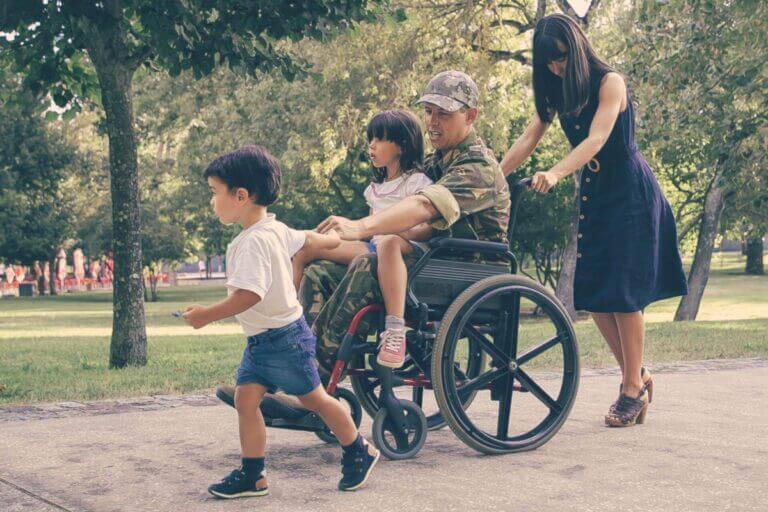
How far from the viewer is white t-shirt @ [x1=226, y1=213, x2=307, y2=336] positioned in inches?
134

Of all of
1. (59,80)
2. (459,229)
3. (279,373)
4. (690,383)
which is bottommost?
(690,383)

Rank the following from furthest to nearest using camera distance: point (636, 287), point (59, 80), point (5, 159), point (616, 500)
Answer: point (5, 159) < point (59, 80) < point (636, 287) < point (616, 500)

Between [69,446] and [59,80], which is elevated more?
[59,80]

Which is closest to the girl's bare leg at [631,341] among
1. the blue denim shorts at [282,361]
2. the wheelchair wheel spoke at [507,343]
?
the wheelchair wheel spoke at [507,343]

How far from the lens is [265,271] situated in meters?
3.43

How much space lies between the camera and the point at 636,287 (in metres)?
4.99

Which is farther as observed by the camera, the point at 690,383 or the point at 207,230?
the point at 207,230

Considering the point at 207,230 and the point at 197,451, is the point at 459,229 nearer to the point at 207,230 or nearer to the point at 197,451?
the point at 197,451

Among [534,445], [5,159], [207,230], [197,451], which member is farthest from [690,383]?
[207,230]

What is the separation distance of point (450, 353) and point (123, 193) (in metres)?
5.64

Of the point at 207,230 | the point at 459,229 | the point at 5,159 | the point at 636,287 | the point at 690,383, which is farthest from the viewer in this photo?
the point at 207,230

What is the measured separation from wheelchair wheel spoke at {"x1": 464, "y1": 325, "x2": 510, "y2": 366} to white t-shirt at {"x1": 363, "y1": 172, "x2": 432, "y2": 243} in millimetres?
604

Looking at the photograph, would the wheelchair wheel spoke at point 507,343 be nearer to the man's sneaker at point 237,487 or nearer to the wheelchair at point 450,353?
the wheelchair at point 450,353

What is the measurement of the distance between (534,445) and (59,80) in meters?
7.24
